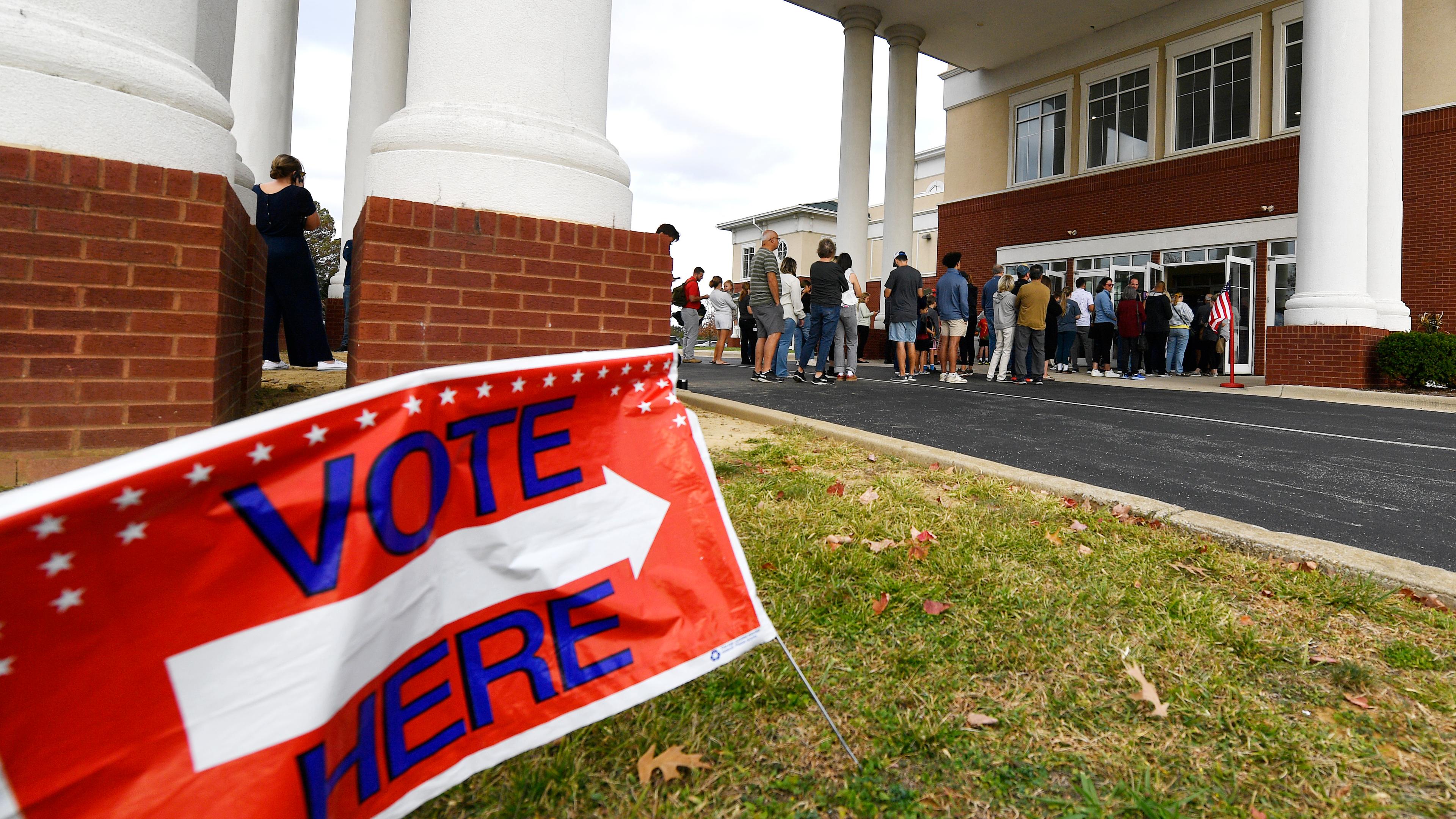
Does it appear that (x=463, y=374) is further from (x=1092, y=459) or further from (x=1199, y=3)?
(x=1199, y=3)

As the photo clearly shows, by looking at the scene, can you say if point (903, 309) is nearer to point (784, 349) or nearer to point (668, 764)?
point (784, 349)

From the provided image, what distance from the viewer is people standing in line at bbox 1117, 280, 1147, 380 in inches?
613

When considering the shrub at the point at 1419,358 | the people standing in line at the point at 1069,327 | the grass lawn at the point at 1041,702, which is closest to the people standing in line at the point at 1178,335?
the people standing in line at the point at 1069,327

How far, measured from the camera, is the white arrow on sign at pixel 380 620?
1011 mm

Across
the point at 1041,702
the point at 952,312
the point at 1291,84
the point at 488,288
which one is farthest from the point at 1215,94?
the point at 1041,702

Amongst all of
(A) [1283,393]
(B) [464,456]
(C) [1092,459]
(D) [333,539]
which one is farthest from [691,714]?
(A) [1283,393]

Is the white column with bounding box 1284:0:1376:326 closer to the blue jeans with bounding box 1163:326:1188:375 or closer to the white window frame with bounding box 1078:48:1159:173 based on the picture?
the blue jeans with bounding box 1163:326:1188:375

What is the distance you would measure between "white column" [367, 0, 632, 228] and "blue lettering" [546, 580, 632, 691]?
2.25 meters

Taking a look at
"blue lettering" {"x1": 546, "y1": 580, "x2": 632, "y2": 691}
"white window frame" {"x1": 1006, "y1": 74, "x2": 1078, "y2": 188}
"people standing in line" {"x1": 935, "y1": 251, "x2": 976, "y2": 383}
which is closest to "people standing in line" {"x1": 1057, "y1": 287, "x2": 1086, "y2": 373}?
"people standing in line" {"x1": 935, "y1": 251, "x2": 976, "y2": 383}

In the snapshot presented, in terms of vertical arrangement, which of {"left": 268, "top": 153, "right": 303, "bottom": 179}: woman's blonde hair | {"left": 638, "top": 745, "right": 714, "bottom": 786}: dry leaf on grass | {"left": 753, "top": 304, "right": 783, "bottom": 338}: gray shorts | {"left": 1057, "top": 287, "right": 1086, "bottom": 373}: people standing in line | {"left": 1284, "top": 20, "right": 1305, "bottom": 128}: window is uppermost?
{"left": 1284, "top": 20, "right": 1305, "bottom": 128}: window

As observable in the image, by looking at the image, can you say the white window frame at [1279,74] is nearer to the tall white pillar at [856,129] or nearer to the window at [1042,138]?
the window at [1042,138]

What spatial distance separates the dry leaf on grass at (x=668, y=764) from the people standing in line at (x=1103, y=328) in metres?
16.0

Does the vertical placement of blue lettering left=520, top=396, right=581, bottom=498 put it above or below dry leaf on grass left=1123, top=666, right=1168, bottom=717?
above

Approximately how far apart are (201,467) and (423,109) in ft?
9.17
